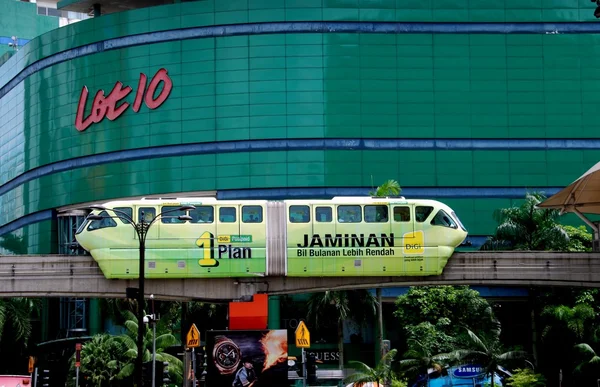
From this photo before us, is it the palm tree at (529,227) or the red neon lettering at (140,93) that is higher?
the red neon lettering at (140,93)

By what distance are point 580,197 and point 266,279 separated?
666 inches

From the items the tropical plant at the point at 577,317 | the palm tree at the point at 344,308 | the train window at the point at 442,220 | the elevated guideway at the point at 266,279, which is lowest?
the tropical plant at the point at 577,317

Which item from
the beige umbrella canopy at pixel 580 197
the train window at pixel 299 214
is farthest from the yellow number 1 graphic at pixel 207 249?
the beige umbrella canopy at pixel 580 197

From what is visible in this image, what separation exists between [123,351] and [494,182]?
115ft

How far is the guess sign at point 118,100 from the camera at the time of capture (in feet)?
277

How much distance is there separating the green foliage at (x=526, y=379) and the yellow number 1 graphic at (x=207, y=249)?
52.1ft

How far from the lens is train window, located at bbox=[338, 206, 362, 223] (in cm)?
5009

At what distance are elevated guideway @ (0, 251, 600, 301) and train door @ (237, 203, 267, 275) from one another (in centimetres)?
113

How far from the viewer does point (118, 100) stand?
3381 inches

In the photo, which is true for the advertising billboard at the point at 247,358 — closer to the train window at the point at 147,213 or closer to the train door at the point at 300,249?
the train door at the point at 300,249

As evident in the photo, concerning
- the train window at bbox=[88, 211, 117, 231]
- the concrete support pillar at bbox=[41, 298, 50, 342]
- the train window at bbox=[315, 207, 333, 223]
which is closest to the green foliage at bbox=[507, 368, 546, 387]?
the train window at bbox=[315, 207, 333, 223]

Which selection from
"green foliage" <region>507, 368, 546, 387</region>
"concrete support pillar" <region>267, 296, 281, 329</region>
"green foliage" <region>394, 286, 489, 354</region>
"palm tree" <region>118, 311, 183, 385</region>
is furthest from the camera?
"concrete support pillar" <region>267, 296, 281, 329</region>

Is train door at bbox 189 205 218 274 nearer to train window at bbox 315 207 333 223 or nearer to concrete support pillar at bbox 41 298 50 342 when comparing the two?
train window at bbox 315 207 333 223

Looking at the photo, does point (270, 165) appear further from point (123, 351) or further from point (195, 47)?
point (123, 351)
